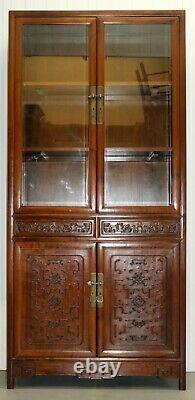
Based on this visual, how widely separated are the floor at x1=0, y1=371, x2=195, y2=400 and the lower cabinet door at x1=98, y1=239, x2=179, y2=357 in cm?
18

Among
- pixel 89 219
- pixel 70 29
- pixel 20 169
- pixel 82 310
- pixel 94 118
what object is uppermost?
pixel 70 29

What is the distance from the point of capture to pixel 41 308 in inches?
94.3

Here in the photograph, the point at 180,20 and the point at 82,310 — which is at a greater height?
the point at 180,20

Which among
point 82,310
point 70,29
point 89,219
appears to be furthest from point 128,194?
point 70,29

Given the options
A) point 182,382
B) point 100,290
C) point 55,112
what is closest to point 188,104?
point 55,112

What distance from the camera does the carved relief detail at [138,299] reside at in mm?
2393

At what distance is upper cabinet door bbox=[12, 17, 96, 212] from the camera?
2.44m

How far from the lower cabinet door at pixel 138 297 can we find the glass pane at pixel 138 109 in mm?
221

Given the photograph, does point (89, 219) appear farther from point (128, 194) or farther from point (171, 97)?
point (171, 97)

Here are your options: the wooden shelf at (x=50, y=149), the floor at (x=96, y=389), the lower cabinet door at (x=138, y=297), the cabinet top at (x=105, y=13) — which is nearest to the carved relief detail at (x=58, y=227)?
the lower cabinet door at (x=138, y=297)

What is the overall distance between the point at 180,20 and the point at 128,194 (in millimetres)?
807

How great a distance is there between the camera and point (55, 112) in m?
2.48

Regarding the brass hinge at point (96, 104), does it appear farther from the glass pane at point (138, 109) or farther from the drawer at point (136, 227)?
the drawer at point (136, 227)

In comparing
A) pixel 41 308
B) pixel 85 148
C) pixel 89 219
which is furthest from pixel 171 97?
pixel 41 308
